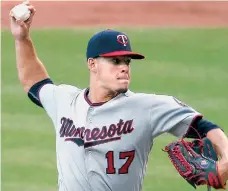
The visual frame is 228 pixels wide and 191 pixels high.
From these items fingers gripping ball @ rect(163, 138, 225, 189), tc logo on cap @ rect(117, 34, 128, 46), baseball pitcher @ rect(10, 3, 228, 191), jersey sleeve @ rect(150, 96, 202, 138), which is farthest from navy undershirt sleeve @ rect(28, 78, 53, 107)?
fingers gripping ball @ rect(163, 138, 225, 189)

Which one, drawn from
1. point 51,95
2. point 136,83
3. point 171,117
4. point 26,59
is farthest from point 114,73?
point 136,83

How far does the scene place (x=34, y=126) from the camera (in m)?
9.88

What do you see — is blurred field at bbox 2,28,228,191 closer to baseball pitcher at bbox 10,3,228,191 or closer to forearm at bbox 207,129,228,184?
baseball pitcher at bbox 10,3,228,191

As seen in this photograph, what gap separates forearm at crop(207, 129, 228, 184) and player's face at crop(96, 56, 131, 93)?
0.60 m

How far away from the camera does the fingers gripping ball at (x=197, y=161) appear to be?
4.97 metres

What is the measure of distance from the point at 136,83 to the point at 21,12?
5.03 meters

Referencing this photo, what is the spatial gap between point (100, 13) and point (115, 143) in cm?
867

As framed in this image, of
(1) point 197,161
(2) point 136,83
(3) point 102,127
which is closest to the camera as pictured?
(1) point 197,161

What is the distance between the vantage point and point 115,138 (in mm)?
5273

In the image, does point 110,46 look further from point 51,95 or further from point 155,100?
point 51,95

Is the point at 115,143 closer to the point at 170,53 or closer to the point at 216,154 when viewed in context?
the point at 216,154

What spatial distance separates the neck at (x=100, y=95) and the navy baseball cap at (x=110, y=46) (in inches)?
8.2

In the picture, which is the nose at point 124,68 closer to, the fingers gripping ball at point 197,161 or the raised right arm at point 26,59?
the fingers gripping ball at point 197,161

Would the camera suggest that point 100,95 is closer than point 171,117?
No
